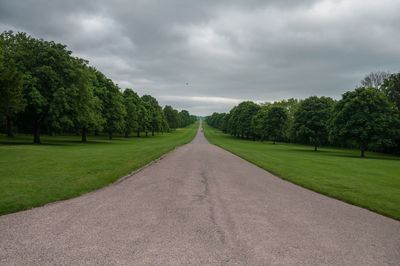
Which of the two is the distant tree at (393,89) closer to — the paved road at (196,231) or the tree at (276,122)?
the tree at (276,122)

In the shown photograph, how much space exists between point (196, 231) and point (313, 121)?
50.2 m

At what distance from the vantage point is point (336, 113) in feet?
156

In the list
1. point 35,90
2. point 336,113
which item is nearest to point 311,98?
point 336,113

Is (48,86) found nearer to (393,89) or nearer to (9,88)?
(9,88)

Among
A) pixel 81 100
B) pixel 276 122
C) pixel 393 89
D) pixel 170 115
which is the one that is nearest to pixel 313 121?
pixel 276 122

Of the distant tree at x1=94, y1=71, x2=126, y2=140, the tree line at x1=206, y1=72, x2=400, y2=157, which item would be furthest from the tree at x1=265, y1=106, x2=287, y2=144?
the distant tree at x1=94, y1=71, x2=126, y2=140

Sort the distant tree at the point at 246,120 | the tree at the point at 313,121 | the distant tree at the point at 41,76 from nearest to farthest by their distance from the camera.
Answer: the distant tree at the point at 41,76 → the tree at the point at 313,121 → the distant tree at the point at 246,120

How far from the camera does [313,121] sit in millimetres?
53969

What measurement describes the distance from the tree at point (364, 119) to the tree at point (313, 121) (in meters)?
5.90

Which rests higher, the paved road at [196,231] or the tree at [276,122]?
the tree at [276,122]

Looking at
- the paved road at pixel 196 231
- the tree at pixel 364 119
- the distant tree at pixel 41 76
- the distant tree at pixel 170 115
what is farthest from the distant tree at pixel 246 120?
the paved road at pixel 196 231

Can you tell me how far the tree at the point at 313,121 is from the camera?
53.6 metres

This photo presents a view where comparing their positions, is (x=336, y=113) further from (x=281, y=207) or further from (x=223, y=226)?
(x=223, y=226)

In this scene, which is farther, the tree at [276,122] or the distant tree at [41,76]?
the tree at [276,122]
